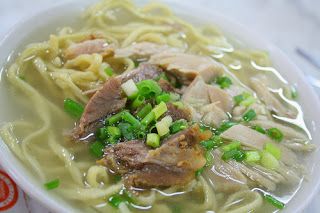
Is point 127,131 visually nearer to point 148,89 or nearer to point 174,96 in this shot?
point 148,89

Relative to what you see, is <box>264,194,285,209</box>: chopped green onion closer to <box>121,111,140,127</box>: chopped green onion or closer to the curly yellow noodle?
the curly yellow noodle

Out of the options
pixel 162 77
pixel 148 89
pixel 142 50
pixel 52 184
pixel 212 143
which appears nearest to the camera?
pixel 52 184

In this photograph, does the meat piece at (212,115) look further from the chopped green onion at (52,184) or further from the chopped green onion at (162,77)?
the chopped green onion at (52,184)

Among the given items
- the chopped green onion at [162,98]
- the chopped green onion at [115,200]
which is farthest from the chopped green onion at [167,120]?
the chopped green onion at [115,200]

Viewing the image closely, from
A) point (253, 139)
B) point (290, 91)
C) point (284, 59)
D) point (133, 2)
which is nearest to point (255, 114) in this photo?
point (253, 139)

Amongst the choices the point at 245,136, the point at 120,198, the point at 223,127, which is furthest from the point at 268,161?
the point at 120,198

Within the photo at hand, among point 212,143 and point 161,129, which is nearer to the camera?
point 161,129

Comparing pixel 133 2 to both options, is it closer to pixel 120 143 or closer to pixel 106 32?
pixel 106 32
